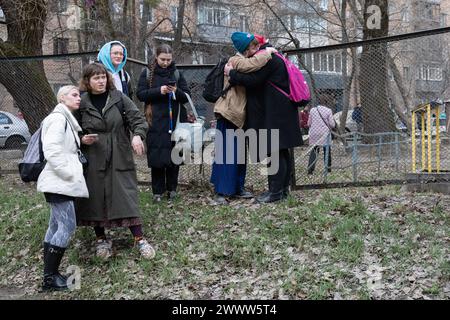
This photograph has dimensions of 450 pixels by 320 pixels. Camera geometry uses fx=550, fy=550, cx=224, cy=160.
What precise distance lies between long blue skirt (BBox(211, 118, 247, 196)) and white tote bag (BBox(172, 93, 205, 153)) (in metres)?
0.27

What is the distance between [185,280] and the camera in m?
4.86

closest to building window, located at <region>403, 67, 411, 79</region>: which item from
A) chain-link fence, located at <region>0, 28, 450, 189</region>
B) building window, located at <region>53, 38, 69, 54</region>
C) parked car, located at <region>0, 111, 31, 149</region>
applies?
building window, located at <region>53, 38, 69, 54</region>

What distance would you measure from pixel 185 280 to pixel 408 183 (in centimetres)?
352

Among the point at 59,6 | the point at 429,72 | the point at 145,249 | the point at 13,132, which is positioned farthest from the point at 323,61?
the point at 429,72

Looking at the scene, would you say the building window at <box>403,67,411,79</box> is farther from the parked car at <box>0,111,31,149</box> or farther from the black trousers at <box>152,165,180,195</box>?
the black trousers at <box>152,165,180,195</box>

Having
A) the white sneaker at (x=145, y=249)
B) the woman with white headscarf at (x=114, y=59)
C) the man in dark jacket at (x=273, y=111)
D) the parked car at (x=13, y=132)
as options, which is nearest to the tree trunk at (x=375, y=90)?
the man in dark jacket at (x=273, y=111)

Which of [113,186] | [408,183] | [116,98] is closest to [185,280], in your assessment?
[113,186]

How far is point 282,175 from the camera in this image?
20.9 ft

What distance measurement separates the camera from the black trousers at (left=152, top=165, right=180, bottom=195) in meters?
6.71

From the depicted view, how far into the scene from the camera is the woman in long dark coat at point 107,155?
17.0ft

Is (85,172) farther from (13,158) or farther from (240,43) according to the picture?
(13,158)

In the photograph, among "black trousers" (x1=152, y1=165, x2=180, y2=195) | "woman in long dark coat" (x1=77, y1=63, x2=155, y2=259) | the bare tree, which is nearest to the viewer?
"woman in long dark coat" (x1=77, y1=63, x2=155, y2=259)

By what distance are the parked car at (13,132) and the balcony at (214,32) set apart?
586 inches

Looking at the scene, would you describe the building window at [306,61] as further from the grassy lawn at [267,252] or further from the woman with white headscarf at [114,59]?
the woman with white headscarf at [114,59]
